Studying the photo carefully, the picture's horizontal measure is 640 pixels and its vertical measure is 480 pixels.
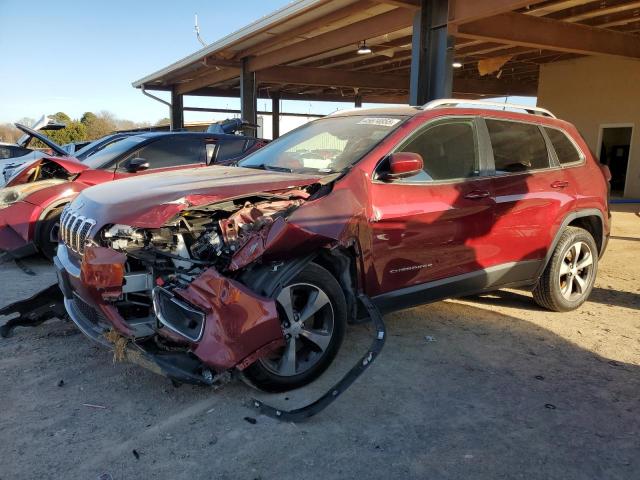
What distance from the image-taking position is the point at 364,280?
11.4 feet

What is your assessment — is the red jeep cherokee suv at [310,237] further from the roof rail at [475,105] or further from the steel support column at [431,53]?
the steel support column at [431,53]

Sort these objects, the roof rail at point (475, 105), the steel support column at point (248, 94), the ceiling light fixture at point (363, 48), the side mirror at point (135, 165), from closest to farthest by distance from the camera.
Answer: the roof rail at point (475, 105)
the side mirror at point (135, 165)
the ceiling light fixture at point (363, 48)
the steel support column at point (248, 94)

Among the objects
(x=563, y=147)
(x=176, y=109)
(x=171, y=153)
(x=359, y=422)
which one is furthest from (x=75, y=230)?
(x=176, y=109)

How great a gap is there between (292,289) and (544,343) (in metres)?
2.31

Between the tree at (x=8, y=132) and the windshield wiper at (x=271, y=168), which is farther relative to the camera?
the tree at (x=8, y=132)

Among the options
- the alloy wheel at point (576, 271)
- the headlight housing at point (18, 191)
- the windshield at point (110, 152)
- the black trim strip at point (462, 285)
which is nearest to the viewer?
the black trim strip at point (462, 285)

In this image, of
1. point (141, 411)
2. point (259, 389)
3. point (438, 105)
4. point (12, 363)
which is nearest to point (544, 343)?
point (438, 105)

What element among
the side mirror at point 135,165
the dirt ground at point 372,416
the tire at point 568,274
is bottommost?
the dirt ground at point 372,416

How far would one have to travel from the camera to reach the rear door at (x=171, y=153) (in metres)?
6.94

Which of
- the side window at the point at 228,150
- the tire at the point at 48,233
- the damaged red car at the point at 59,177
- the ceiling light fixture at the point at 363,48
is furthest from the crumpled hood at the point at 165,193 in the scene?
the ceiling light fixture at the point at 363,48

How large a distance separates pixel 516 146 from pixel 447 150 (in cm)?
84

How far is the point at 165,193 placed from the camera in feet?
10.1

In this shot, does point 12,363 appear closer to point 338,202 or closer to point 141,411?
point 141,411

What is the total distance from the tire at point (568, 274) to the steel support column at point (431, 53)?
178 inches
